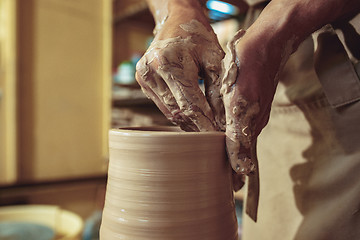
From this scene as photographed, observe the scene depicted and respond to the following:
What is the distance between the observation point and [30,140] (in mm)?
2201

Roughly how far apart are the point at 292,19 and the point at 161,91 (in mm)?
243

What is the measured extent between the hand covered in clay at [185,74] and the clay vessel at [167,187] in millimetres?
60

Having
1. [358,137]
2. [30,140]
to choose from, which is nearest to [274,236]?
[358,137]

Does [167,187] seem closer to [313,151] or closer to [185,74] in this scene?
[185,74]

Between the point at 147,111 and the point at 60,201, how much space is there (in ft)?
3.10

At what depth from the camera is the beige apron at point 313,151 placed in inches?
23.4

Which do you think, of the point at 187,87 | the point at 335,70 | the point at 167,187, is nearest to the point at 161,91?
the point at 187,87

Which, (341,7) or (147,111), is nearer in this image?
(341,7)

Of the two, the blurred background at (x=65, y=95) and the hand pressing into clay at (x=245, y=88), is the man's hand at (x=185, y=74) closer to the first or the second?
the hand pressing into clay at (x=245, y=88)

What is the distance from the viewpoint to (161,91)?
1.77 feet

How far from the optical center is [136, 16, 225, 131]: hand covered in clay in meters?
0.51

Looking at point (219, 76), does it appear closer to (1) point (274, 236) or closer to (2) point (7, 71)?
(1) point (274, 236)

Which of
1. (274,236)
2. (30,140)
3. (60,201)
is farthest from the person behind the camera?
(60,201)

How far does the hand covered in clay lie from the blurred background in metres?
1.41
